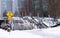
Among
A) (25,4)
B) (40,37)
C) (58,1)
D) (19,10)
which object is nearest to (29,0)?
(25,4)

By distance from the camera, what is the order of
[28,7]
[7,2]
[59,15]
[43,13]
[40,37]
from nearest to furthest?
1. [40,37]
2. [59,15]
3. [7,2]
4. [43,13]
5. [28,7]

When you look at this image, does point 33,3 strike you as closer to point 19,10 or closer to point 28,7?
point 28,7

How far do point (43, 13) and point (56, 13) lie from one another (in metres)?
5.28

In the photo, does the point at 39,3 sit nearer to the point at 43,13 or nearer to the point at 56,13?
the point at 43,13

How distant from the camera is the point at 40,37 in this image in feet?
27.7

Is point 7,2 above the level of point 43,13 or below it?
above

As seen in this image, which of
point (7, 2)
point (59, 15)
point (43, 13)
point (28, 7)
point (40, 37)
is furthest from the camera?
point (28, 7)

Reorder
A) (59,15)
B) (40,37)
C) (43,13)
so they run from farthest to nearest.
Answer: (43,13) → (59,15) → (40,37)

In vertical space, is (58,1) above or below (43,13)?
above

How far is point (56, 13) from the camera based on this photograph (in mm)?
32125

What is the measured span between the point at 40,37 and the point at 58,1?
24768mm

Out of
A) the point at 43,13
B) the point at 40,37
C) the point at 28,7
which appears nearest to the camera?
the point at 40,37

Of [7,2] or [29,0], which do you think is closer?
[7,2]

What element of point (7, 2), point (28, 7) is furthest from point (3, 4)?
point (28, 7)
